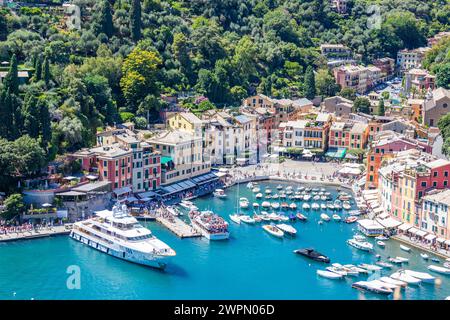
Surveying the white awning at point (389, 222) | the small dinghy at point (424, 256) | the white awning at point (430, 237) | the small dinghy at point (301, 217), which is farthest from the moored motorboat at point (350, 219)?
the small dinghy at point (424, 256)

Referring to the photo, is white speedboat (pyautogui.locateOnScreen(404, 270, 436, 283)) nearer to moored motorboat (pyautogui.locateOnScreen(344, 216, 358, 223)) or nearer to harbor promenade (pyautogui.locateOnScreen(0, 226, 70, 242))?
moored motorboat (pyautogui.locateOnScreen(344, 216, 358, 223))

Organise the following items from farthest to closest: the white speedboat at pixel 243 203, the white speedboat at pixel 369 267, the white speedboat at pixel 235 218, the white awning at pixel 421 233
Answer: the white speedboat at pixel 243 203
the white speedboat at pixel 235 218
the white awning at pixel 421 233
the white speedboat at pixel 369 267

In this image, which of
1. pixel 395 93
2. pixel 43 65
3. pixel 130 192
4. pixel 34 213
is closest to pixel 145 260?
pixel 34 213

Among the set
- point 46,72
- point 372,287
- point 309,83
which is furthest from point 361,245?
point 309,83

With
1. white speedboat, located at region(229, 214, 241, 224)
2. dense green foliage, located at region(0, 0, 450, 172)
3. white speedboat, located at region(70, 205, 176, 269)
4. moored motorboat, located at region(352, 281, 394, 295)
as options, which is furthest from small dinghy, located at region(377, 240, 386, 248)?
dense green foliage, located at region(0, 0, 450, 172)

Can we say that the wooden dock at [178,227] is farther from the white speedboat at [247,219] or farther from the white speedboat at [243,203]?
the white speedboat at [243,203]
